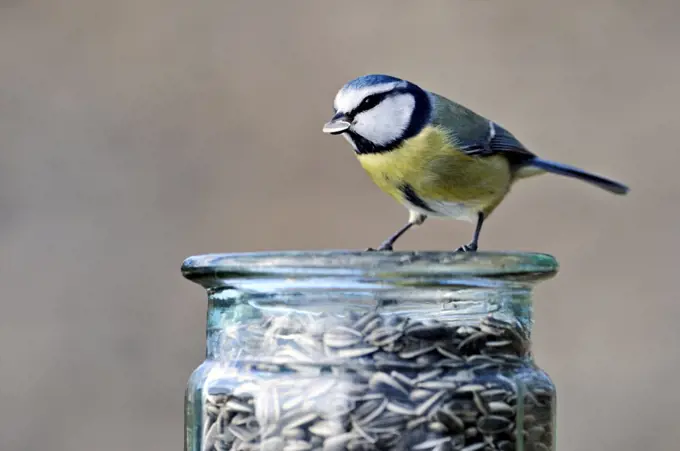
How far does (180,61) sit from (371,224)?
566 millimetres

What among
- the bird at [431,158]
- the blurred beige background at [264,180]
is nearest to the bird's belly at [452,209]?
the bird at [431,158]

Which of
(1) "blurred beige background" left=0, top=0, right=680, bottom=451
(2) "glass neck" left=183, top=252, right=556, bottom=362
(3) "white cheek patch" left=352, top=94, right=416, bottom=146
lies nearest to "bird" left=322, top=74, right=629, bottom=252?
(3) "white cheek patch" left=352, top=94, right=416, bottom=146

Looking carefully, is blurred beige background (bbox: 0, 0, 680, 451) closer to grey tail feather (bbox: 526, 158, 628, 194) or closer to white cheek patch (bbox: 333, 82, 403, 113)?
grey tail feather (bbox: 526, 158, 628, 194)

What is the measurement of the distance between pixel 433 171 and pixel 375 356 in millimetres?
537

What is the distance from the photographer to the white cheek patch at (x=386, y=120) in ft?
3.22

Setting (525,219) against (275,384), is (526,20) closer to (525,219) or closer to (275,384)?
(525,219)

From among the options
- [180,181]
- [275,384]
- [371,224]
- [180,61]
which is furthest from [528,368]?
[180,61]

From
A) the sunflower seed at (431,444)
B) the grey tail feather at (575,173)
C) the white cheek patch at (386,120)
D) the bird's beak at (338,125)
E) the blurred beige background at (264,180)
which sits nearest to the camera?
the sunflower seed at (431,444)

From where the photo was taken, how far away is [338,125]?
0.91 m

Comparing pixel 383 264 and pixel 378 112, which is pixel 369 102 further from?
pixel 383 264

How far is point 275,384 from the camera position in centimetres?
→ 55

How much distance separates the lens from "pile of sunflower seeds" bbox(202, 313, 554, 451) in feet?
1.72

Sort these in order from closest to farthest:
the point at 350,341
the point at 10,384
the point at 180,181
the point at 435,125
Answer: the point at 350,341 → the point at 435,125 → the point at 10,384 → the point at 180,181

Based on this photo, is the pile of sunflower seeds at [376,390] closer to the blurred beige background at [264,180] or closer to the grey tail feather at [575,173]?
the grey tail feather at [575,173]
